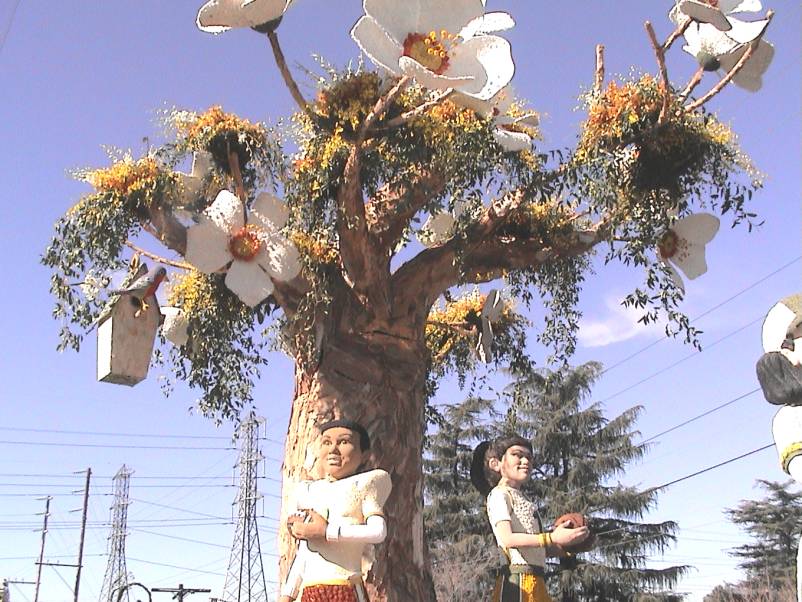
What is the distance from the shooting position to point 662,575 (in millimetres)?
20234

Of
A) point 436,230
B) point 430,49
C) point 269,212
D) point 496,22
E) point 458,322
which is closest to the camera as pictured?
point 430,49

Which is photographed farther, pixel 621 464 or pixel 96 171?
pixel 621 464

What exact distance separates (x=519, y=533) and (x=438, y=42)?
243cm

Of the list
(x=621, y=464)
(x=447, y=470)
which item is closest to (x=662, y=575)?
(x=621, y=464)

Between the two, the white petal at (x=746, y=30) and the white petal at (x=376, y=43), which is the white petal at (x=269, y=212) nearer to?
the white petal at (x=376, y=43)

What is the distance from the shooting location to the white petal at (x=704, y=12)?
4.64 m

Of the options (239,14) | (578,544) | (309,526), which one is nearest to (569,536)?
(578,544)

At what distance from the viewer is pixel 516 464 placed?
4.37m

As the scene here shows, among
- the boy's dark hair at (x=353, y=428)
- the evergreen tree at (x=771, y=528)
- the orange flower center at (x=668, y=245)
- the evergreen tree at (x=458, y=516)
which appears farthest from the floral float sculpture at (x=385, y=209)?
the evergreen tree at (x=771, y=528)

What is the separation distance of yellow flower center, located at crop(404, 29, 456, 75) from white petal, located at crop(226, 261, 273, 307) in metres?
1.50

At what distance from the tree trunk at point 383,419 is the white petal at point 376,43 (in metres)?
1.68

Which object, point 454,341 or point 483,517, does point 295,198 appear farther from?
point 483,517

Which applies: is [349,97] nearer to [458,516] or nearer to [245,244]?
[245,244]

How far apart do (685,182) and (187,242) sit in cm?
299
